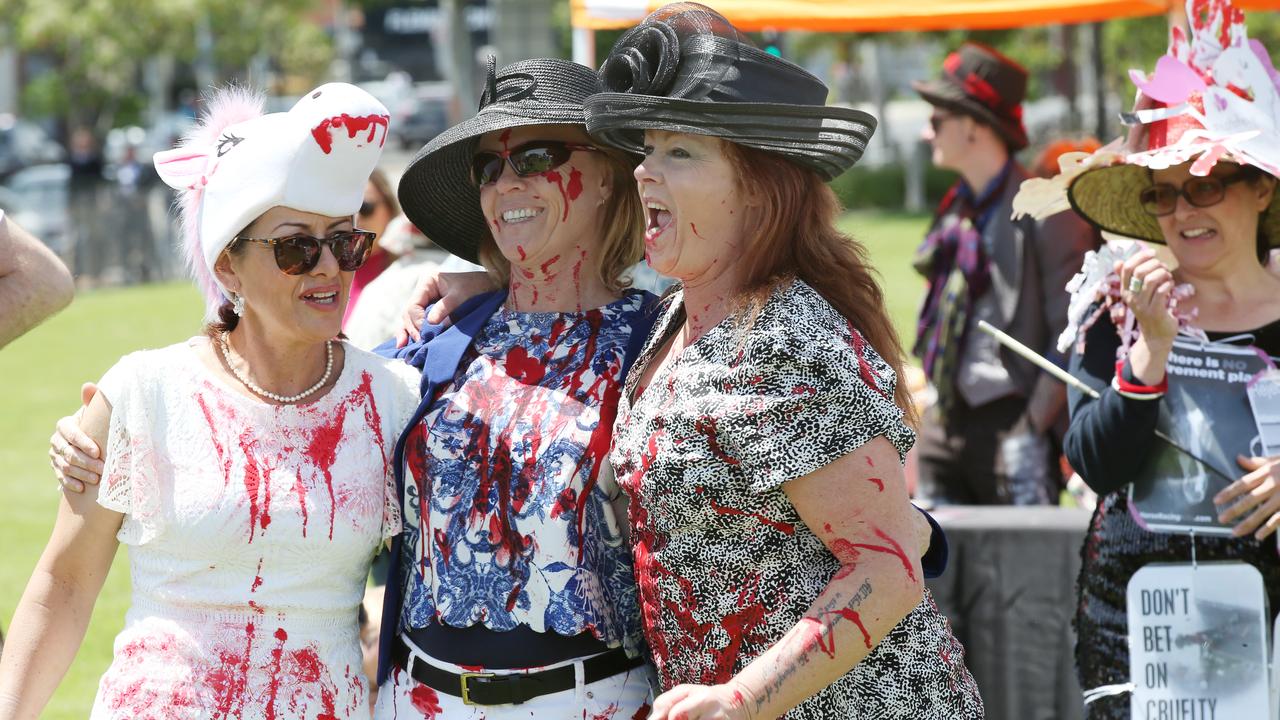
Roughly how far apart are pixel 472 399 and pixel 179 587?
0.62 meters

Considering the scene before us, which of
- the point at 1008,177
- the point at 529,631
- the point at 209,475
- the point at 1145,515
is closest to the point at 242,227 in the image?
the point at 209,475

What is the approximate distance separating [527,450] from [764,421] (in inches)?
22.1

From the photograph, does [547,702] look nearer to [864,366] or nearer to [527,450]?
[527,450]

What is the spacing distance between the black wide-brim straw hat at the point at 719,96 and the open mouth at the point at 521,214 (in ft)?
Result: 1.08

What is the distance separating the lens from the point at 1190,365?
10.7ft

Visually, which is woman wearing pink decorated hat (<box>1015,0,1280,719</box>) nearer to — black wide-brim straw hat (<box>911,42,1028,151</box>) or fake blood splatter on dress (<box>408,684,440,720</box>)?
fake blood splatter on dress (<box>408,684,440,720</box>)

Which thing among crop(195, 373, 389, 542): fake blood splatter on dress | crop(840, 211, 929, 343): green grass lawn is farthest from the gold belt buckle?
crop(840, 211, 929, 343): green grass lawn

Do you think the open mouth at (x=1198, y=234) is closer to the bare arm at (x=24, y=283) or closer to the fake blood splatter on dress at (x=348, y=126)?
the fake blood splatter on dress at (x=348, y=126)

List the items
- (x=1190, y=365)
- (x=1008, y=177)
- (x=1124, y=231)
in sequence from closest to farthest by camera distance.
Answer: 1. (x=1190, y=365)
2. (x=1124, y=231)
3. (x=1008, y=177)

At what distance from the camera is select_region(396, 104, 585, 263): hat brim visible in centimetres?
274

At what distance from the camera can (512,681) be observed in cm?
258

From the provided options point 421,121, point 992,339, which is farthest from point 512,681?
point 421,121

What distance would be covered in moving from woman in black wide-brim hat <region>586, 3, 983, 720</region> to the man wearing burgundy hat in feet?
10.7

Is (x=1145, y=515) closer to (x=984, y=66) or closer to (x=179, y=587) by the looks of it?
(x=179, y=587)
